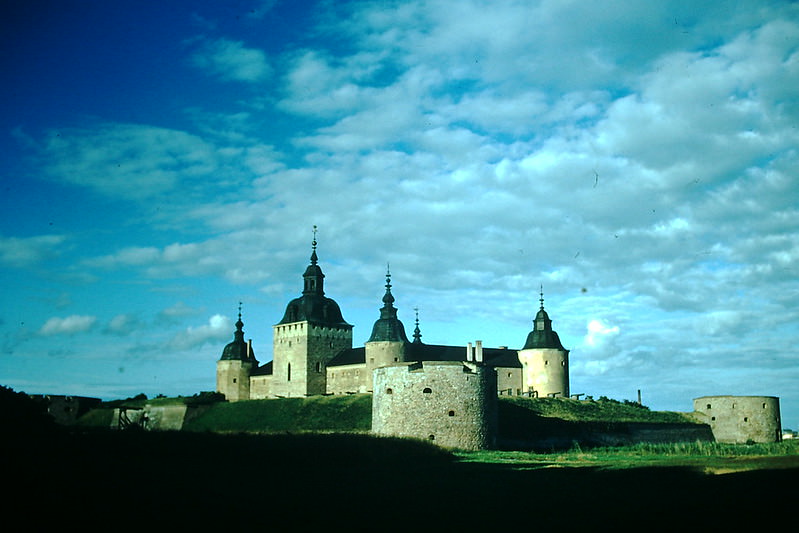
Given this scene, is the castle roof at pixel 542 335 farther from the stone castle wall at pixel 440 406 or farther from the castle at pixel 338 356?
the stone castle wall at pixel 440 406

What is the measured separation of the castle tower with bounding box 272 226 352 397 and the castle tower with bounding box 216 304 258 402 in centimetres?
→ 307

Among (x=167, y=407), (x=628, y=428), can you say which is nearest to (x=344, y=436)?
(x=628, y=428)

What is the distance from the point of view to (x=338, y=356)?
59.0 metres

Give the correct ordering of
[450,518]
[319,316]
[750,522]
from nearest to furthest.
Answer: [750,522] → [450,518] → [319,316]

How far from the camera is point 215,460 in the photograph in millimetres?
20641

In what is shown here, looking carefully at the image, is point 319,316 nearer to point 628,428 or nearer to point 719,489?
point 628,428

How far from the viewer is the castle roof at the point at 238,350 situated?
6103 centimetres

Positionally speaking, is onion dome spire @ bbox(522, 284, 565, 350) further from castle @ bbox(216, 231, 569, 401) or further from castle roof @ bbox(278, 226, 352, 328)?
castle roof @ bbox(278, 226, 352, 328)

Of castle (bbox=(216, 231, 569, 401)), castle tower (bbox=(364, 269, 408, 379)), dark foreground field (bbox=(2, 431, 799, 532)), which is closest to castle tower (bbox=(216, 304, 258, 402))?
castle (bbox=(216, 231, 569, 401))

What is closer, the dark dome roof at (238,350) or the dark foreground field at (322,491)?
the dark foreground field at (322,491)

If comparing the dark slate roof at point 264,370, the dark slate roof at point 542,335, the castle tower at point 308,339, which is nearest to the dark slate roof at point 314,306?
the castle tower at point 308,339

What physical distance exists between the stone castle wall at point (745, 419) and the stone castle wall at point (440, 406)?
27473mm

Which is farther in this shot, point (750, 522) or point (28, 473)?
point (28, 473)

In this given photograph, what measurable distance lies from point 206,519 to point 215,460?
983 centimetres
